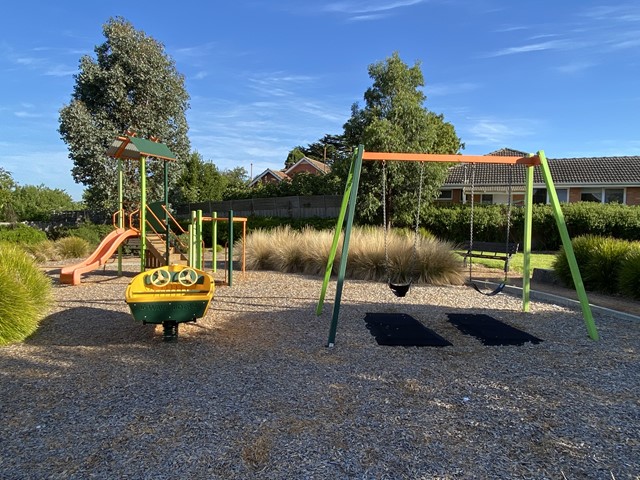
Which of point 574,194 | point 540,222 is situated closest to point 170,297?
point 540,222

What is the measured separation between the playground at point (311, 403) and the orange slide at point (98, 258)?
111 inches

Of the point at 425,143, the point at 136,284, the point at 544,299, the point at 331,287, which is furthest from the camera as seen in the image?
the point at 425,143

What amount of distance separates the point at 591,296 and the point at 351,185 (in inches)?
231

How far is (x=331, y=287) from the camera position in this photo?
972 cm

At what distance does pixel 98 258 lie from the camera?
998cm

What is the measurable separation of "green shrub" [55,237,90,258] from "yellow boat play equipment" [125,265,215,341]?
469 inches

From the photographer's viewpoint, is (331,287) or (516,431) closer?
(516,431)

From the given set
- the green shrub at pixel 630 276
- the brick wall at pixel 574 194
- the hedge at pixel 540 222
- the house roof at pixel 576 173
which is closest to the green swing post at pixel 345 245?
the green shrub at pixel 630 276

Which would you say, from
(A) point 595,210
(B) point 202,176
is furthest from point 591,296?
(B) point 202,176

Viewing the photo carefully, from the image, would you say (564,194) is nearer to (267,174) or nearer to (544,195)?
(544,195)

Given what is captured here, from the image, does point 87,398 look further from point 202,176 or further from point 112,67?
point 202,176

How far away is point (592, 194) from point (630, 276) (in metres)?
20.2

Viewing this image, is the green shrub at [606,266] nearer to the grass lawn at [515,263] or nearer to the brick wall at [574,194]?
the grass lawn at [515,263]

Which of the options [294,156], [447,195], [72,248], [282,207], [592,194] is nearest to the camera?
[72,248]
